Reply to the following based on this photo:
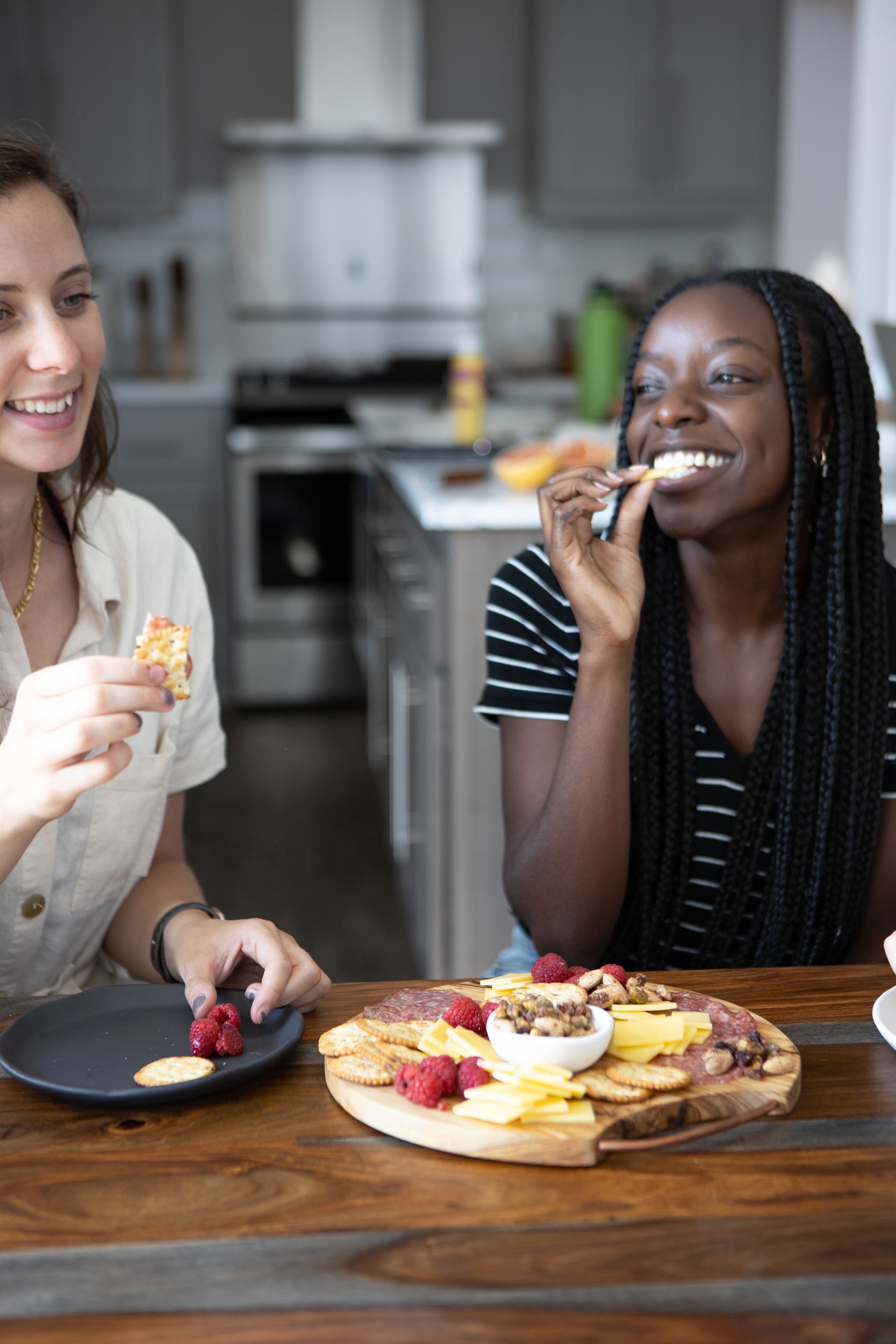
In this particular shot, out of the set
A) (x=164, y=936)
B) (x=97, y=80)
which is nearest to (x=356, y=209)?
(x=97, y=80)

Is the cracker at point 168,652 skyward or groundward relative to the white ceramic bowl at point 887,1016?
skyward

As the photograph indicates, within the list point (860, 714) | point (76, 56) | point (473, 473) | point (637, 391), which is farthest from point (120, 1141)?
point (76, 56)

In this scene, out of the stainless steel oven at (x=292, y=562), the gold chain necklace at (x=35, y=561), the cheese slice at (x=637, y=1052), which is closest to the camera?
the cheese slice at (x=637, y=1052)

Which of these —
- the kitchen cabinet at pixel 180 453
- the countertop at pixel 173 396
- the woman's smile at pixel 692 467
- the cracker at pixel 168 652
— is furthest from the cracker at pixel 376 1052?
the countertop at pixel 173 396

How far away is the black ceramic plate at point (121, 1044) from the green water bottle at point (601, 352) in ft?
8.12

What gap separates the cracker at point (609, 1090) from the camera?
84cm

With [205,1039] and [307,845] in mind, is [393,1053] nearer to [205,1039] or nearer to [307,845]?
[205,1039]

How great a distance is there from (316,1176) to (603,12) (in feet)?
16.5

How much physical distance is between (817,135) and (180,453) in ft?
12.5

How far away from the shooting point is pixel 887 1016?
99cm

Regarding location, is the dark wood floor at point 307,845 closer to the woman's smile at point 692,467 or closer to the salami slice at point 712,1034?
the woman's smile at point 692,467

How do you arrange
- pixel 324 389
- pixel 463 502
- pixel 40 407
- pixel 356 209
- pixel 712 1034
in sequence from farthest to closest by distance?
pixel 356 209 < pixel 324 389 < pixel 463 502 < pixel 40 407 < pixel 712 1034

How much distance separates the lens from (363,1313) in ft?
2.21

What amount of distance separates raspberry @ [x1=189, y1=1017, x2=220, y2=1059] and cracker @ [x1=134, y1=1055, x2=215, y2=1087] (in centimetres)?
1
